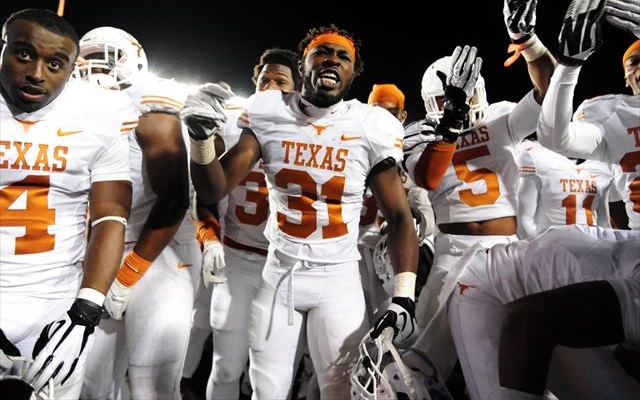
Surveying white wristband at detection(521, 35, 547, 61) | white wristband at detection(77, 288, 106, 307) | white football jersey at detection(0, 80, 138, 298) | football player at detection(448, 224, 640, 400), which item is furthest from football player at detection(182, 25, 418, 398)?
white wristband at detection(521, 35, 547, 61)

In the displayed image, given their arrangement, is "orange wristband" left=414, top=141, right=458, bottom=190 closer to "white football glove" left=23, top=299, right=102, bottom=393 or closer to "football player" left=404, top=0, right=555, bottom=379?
"football player" left=404, top=0, right=555, bottom=379

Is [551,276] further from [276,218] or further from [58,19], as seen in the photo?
[58,19]

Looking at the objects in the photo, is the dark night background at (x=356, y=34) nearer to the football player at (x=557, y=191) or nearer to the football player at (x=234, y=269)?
the football player at (x=557, y=191)

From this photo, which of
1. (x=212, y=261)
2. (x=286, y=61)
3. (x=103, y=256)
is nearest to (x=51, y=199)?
(x=103, y=256)

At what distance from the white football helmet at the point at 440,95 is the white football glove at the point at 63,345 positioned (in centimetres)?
211

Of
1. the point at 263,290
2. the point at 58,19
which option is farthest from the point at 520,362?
the point at 58,19

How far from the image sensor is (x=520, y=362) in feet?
5.34

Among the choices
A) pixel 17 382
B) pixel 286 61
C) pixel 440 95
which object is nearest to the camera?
pixel 17 382

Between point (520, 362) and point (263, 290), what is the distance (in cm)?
104

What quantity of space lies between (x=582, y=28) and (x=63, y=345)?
91.0 inches

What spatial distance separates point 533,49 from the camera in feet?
9.01

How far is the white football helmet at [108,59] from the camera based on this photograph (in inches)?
103

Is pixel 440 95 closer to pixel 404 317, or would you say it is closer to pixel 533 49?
pixel 533 49

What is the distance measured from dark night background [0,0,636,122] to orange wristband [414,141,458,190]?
7845 millimetres
